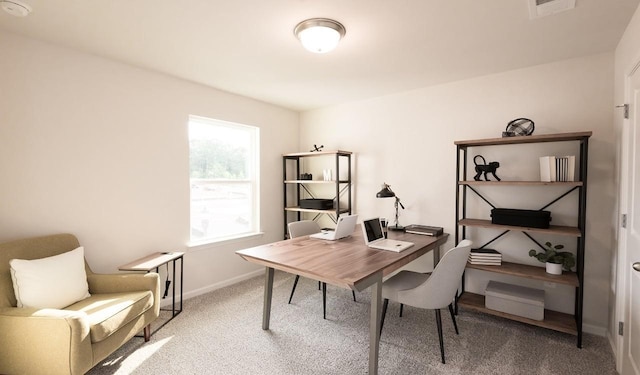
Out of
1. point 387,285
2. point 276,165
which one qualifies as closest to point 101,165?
point 276,165

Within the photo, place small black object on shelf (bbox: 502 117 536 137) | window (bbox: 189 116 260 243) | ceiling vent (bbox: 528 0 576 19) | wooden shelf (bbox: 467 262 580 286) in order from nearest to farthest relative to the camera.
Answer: ceiling vent (bbox: 528 0 576 19)
wooden shelf (bbox: 467 262 580 286)
small black object on shelf (bbox: 502 117 536 137)
window (bbox: 189 116 260 243)

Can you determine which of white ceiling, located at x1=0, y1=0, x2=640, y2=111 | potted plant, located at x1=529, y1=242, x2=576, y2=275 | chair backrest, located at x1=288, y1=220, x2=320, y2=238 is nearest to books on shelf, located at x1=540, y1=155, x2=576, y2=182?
potted plant, located at x1=529, y1=242, x2=576, y2=275

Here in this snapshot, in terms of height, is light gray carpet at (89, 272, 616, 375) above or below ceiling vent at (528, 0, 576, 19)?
below

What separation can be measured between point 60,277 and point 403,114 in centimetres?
356

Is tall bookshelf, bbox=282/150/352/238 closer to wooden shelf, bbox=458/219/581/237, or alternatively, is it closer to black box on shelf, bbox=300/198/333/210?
black box on shelf, bbox=300/198/333/210

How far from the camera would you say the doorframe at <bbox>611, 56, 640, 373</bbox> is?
193 cm

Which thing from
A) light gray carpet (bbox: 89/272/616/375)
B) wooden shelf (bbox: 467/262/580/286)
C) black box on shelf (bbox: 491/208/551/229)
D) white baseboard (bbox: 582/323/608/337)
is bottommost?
light gray carpet (bbox: 89/272/616/375)

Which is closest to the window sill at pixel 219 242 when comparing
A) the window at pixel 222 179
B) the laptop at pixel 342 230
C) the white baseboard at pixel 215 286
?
the window at pixel 222 179

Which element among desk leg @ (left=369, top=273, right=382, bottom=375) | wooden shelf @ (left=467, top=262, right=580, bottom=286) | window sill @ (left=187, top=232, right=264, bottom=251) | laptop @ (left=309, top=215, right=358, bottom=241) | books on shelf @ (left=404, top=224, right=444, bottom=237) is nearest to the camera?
desk leg @ (left=369, top=273, right=382, bottom=375)

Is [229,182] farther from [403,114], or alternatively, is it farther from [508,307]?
[508,307]

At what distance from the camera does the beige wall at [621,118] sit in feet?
6.17

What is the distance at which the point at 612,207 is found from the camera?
7.91 feet

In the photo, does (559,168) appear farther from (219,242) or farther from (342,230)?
(219,242)

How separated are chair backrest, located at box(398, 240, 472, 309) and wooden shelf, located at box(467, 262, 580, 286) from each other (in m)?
0.74
